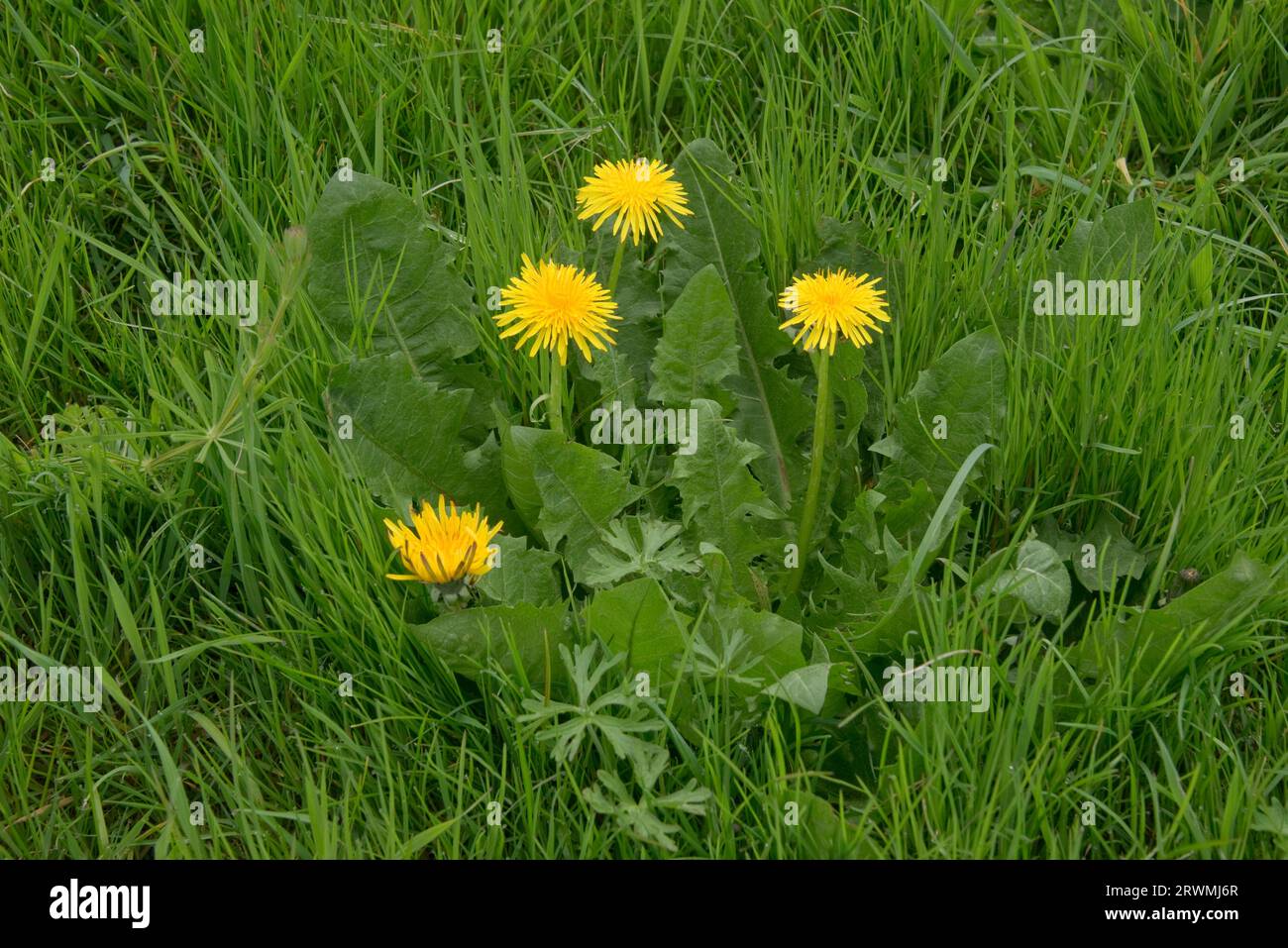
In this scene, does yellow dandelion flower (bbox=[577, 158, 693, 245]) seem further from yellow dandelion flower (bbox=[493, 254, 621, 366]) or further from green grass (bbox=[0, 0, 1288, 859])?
green grass (bbox=[0, 0, 1288, 859])

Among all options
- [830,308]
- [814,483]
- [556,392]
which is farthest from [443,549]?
[830,308]

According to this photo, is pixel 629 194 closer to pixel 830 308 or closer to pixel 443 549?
pixel 830 308

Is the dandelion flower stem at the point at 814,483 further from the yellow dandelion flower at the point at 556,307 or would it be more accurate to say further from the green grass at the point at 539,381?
the yellow dandelion flower at the point at 556,307

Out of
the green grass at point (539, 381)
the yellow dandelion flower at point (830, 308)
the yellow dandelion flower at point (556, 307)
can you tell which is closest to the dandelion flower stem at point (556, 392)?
the yellow dandelion flower at point (556, 307)

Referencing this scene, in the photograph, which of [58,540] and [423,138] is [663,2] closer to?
[423,138]

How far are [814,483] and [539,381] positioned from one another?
665 millimetres

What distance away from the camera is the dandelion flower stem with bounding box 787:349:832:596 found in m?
2.49

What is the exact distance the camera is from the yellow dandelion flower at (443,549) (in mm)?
2211

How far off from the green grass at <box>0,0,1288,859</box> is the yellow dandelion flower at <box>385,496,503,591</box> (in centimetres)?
13

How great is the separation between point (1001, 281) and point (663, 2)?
130 cm

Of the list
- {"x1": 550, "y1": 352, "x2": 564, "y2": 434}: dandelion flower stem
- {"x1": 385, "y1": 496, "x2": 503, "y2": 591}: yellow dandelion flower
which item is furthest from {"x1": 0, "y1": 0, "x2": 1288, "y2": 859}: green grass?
{"x1": 550, "y1": 352, "x2": 564, "y2": 434}: dandelion flower stem

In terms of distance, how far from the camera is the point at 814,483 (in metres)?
2.54

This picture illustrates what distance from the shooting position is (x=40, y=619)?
255cm

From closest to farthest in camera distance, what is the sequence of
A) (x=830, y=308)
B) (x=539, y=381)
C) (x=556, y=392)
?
1. (x=830, y=308)
2. (x=556, y=392)
3. (x=539, y=381)
